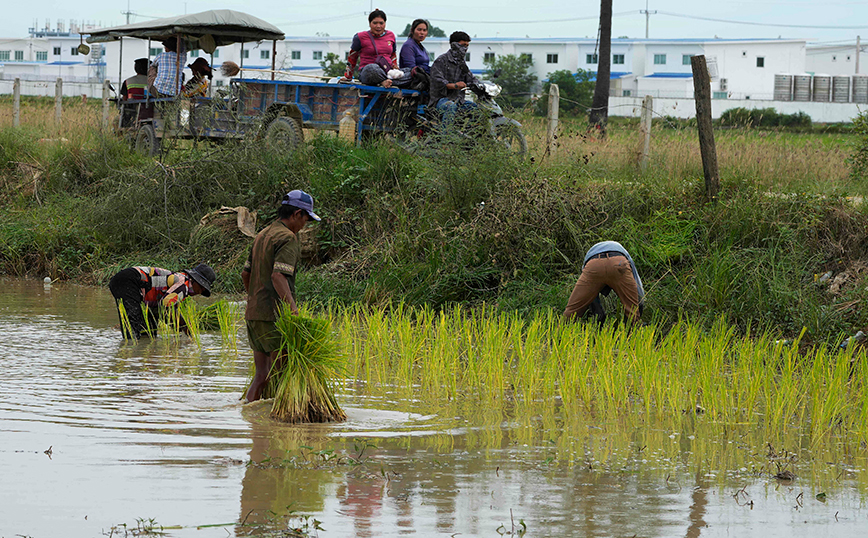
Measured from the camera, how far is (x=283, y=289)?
Answer: 6723mm

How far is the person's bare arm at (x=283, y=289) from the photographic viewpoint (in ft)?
22.0

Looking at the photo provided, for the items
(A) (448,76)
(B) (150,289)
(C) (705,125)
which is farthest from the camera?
(A) (448,76)

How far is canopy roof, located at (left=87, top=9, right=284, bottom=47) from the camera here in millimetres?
15844

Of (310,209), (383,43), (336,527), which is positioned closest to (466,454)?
(336,527)

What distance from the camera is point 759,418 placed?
267 inches

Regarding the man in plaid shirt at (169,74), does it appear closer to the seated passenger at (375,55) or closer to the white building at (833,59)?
the seated passenger at (375,55)

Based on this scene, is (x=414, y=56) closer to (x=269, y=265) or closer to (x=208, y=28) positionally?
(x=208, y=28)

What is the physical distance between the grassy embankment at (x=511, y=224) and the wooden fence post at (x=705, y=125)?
0.82 feet

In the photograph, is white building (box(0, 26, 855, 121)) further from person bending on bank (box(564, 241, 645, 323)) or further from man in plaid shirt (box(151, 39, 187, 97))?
person bending on bank (box(564, 241, 645, 323))

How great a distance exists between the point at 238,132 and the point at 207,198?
3.76 ft

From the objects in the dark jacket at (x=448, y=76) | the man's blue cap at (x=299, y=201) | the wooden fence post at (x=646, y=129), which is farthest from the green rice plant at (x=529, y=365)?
the wooden fence post at (x=646, y=129)

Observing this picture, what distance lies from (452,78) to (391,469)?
29.8ft

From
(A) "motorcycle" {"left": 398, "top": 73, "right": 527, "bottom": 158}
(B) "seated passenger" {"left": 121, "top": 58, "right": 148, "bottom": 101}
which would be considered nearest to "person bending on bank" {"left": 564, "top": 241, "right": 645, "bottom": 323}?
(A) "motorcycle" {"left": 398, "top": 73, "right": 527, "bottom": 158}

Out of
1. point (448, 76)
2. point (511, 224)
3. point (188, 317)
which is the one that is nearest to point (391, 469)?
point (188, 317)
